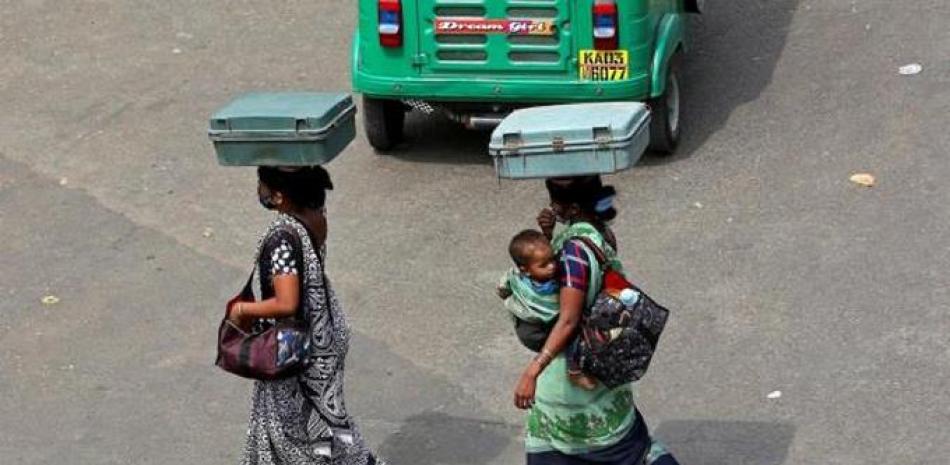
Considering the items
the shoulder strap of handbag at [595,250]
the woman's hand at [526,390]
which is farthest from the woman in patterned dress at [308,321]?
the shoulder strap of handbag at [595,250]

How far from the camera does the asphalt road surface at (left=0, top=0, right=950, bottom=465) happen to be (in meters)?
7.66

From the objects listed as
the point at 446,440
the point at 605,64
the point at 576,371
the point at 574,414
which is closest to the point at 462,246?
the point at 605,64

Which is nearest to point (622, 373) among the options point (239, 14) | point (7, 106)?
point (7, 106)

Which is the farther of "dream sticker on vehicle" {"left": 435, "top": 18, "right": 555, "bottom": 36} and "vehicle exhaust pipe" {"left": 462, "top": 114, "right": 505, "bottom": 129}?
"vehicle exhaust pipe" {"left": 462, "top": 114, "right": 505, "bottom": 129}

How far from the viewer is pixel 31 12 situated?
13.6m

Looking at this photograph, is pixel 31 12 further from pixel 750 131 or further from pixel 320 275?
pixel 320 275

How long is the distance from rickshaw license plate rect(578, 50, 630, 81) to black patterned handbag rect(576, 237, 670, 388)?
413 centimetres

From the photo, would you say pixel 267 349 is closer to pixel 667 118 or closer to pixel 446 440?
pixel 446 440

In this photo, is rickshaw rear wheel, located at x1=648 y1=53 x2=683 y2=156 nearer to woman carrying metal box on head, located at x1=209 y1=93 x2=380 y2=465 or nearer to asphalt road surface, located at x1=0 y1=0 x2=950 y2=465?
asphalt road surface, located at x1=0 y1=0 x2=950 y2=465

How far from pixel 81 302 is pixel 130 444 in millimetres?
1598

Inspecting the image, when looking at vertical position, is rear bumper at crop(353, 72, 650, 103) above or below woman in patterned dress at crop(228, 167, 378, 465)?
below

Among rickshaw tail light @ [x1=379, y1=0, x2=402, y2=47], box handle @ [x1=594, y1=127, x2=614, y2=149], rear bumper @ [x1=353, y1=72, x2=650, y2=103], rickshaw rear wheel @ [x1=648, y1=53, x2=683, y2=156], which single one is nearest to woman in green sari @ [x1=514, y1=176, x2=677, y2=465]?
box handle @ [x1=594, y1=127, x2=614, y2=149]

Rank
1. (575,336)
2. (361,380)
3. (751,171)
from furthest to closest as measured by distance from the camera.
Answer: (751,171)
(361,380)
(575,336)

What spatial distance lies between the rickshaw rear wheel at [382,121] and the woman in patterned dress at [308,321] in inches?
162
